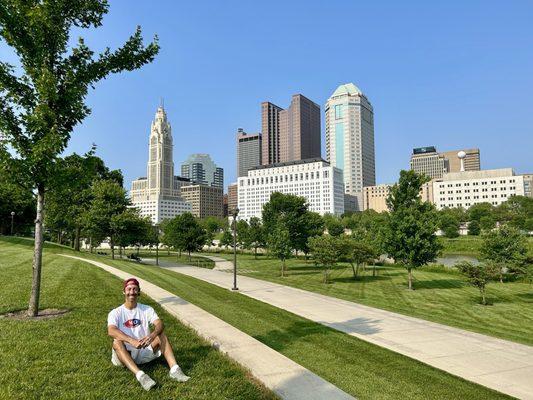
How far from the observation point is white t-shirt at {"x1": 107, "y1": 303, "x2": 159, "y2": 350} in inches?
266

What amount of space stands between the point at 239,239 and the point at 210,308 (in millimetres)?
65899

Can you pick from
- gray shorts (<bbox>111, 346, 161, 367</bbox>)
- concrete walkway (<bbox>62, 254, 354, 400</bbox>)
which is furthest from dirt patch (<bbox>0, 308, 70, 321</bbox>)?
gray shorts (<bbox>111, 346, 161, 367</bbox>)

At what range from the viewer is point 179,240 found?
61125 mm

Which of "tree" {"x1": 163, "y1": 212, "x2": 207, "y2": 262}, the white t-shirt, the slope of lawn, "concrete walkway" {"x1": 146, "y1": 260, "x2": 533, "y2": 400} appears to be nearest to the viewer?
the slope of lawn

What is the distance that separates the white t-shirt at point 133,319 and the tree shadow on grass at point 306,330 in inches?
144

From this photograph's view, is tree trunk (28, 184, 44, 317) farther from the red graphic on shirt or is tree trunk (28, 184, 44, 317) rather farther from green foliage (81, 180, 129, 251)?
green foliage (81, 180, 129, 251)

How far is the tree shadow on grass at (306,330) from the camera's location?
9.97m

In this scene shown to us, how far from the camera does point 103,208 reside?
148 feet

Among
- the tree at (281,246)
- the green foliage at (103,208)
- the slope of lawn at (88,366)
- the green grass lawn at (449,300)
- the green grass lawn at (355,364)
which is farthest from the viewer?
the green foliage at (103,208)

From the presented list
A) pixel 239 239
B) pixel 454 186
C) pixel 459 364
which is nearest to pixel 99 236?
pixel 239 239

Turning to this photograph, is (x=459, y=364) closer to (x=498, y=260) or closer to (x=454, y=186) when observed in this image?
(x=498, y=260)

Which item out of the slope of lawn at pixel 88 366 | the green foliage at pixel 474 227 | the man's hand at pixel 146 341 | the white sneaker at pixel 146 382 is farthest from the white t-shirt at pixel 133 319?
the green foliage at pixel 474 227

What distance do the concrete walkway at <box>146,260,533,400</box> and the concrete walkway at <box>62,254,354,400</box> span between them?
4169 mm

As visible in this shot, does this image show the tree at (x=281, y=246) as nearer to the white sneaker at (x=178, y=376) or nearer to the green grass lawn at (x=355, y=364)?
the green grass lawn at (x=355, y=364)
